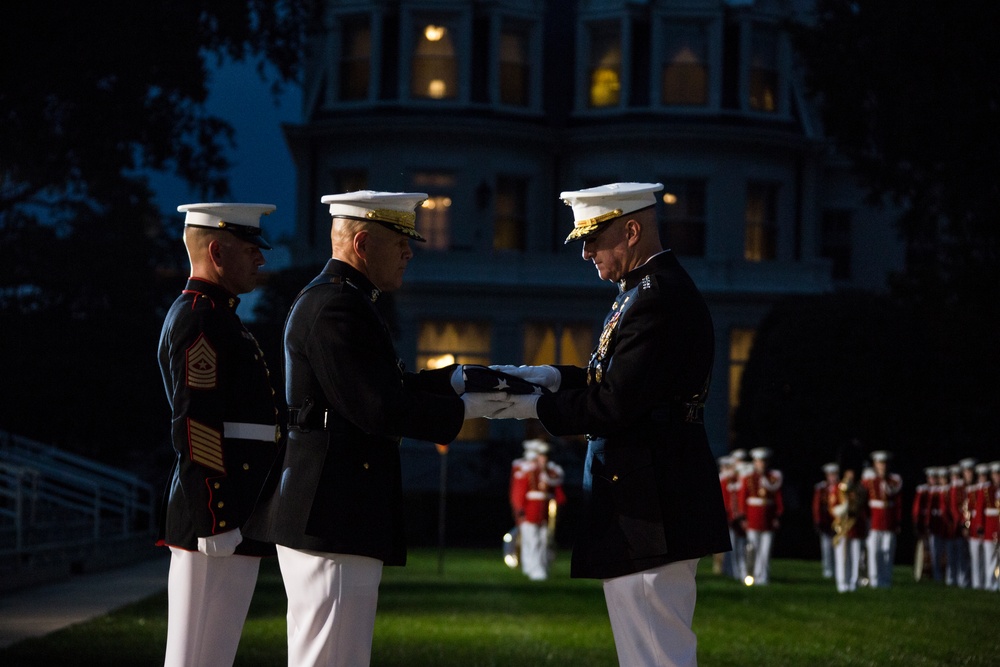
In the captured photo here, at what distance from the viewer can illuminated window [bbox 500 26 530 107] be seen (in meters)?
46.7

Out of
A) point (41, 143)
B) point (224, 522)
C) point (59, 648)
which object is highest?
point (41, 143)

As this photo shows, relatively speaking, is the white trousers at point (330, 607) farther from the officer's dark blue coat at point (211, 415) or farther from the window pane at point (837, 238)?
the window pane at point (837, 238)

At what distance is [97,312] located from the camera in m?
26.3

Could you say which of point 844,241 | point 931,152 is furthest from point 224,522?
point 844,241

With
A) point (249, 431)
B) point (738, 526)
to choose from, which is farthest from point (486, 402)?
point (738, 526)

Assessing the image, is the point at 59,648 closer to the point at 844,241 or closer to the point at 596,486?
the point at 596,486

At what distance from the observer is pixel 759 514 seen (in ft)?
87.9

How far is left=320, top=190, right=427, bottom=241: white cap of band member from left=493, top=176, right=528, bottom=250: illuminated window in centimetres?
3922

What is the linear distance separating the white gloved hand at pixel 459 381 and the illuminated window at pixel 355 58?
39.8 m

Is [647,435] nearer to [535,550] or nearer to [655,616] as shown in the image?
[655,616]

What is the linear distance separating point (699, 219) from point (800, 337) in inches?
289

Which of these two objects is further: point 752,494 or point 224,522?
point 752,494

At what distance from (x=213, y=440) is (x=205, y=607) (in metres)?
0.73

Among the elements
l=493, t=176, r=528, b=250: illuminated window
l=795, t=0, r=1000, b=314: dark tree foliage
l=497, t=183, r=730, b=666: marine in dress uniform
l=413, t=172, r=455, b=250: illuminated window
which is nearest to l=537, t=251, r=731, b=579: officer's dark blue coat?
l=497, t=183, r=730, b=666: marine in dress uniform
